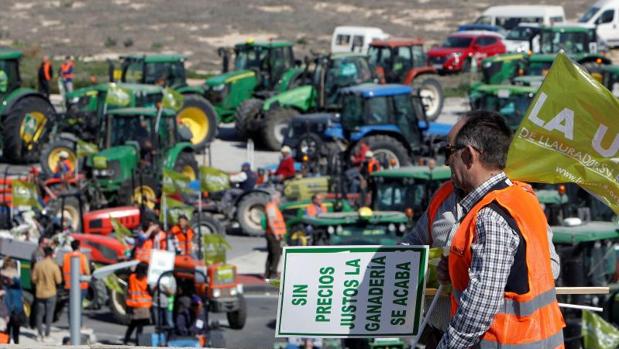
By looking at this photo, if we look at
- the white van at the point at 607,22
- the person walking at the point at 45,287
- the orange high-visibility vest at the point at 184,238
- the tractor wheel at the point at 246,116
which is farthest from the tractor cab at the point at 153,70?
the white van at the point at 607,22

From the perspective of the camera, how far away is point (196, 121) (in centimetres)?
3403

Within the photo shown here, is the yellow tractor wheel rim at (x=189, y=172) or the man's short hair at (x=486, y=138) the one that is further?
the yellow tractor wheel rim at (x=189, y=172)

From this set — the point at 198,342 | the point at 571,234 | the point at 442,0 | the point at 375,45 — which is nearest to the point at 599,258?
the point at 571,234

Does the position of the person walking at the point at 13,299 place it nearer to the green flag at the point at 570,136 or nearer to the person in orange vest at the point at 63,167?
the person in orange vest at the point at 63,167

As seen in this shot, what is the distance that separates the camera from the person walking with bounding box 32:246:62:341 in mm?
18469

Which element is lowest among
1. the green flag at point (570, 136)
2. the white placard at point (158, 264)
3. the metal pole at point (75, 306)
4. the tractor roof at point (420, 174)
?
the white placard at point (158, 264)

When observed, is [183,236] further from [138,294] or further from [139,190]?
[139,190]

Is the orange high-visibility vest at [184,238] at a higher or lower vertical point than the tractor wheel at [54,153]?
higher

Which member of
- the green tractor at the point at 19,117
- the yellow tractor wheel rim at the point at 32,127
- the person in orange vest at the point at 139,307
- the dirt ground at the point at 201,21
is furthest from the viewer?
the dirt ground at the point at 201,21

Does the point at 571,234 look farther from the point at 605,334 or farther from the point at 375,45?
the point at 375,45

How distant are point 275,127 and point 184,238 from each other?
1376cm

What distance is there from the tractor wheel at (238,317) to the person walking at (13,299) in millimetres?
2399

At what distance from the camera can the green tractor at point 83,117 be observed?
28562mm

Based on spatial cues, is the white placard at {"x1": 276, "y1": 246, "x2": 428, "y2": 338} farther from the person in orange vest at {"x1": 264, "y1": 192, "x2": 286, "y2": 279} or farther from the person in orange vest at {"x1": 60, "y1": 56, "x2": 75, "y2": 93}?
the person in orange vest at {"x1": 60, "y1": 56, "x2": 75, "y2": 93}
